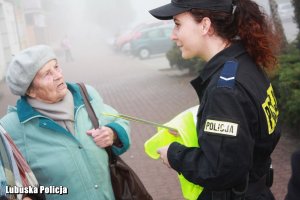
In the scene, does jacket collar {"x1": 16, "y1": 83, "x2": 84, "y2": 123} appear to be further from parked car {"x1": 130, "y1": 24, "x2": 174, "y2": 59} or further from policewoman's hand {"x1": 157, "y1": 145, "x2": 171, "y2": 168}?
parked car {"x1": 130, "y1": 24, "x2": 174, "y2": 59}

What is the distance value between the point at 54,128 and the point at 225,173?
1166 millimetres

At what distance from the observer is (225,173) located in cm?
183

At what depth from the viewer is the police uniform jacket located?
1.81 m

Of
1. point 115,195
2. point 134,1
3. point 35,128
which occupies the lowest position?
point 134,1

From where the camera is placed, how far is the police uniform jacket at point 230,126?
181cm

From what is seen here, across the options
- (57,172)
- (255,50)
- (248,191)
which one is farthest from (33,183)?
(255,50)

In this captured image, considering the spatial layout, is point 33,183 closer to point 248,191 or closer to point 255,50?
point 248,191

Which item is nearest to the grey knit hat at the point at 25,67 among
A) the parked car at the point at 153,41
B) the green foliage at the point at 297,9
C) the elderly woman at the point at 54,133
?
the elderly woman at the point at 54,133

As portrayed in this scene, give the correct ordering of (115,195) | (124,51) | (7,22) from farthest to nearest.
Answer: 1. (124,51)
2. (7,22)
3. (115,195)

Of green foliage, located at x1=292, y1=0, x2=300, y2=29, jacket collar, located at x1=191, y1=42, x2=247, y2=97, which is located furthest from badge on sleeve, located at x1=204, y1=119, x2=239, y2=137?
green foliage, located at x1=292, y1=0, x2=300, y2=29

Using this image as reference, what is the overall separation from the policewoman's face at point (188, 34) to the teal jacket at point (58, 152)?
3.03 ft

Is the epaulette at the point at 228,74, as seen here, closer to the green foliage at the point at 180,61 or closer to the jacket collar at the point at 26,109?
the jacket collar at the point at 26,109

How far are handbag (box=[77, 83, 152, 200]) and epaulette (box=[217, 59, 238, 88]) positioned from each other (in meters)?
1.08

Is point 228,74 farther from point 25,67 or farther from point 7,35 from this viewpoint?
point 7,35
